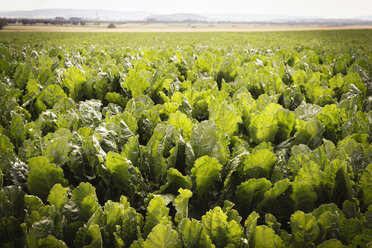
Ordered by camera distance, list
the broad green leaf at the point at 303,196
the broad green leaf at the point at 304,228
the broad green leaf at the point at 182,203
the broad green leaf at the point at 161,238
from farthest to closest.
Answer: the broad green leaf at the point at 303,196 < the broad green leaf at the point at 182,203 < the broad green leaf at the point at 304,228 < the broad green leaf at the point at 161,238

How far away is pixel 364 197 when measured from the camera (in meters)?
1.33

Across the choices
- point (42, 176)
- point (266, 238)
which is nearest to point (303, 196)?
point (266, 238)

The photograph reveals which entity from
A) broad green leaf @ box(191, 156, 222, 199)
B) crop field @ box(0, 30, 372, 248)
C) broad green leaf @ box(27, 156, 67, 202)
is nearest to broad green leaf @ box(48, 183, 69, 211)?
crop field @ box(0, 30, 372, 248)

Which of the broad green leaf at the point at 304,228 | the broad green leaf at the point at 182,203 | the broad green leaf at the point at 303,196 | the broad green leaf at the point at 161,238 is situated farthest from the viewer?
the broad green leaf at the point at 303,196

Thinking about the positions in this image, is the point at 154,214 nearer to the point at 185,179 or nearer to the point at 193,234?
the point at 193,234

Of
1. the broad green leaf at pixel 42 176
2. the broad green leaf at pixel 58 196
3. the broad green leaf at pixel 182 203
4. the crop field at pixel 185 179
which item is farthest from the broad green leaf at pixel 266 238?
the broad green leaf at pixel 42 176

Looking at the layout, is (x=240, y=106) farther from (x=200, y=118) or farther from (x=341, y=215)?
(x=341, y=215)

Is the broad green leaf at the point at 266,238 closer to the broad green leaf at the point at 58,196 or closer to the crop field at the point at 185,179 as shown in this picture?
the crop field at the point at 185,179

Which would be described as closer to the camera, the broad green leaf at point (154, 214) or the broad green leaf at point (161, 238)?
the broad green leaf at point (161, 238)

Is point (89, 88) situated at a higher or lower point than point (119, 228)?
higher

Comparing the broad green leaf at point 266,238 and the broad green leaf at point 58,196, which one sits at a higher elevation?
the broad green leaf at point 58,196

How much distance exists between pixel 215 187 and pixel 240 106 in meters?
0.89

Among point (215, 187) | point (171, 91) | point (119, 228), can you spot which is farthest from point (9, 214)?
point (171, 91)

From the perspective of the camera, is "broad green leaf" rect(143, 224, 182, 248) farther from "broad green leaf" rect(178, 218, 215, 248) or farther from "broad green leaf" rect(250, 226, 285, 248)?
"broad green leaf" rect(250, 226, 285, 248)
